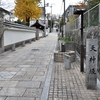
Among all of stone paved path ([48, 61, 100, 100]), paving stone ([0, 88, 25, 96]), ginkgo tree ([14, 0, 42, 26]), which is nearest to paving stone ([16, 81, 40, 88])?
paving stone ([0, 88, 25, 96])

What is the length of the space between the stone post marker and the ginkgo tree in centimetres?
2549

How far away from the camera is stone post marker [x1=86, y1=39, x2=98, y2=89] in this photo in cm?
524

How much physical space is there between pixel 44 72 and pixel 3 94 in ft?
8.90

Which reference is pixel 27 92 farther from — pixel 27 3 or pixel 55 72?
pixel 27 3

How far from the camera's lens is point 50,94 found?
15.9 ft

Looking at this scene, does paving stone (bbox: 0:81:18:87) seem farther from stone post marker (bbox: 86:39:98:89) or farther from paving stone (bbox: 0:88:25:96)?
stone post marker (bbox: 86:39:98:89)

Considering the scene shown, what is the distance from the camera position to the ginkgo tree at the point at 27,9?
2950 centimetres

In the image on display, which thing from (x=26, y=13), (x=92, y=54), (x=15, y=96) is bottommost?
(x=15, y=96)

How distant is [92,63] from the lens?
526 cm

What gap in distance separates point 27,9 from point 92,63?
26.0m

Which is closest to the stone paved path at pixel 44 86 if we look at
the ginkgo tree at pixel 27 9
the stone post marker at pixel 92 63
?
the stone post marker at pixel 92 63

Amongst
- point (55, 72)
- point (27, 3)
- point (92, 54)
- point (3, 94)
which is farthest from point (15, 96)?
point (27, 3)

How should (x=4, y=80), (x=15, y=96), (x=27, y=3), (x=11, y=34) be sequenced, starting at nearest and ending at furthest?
(x=15, y=96) → (x=4, y=80) → (x=11, y=34) → (x=27, y=3)

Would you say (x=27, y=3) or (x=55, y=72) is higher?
(x=27, y=3)
